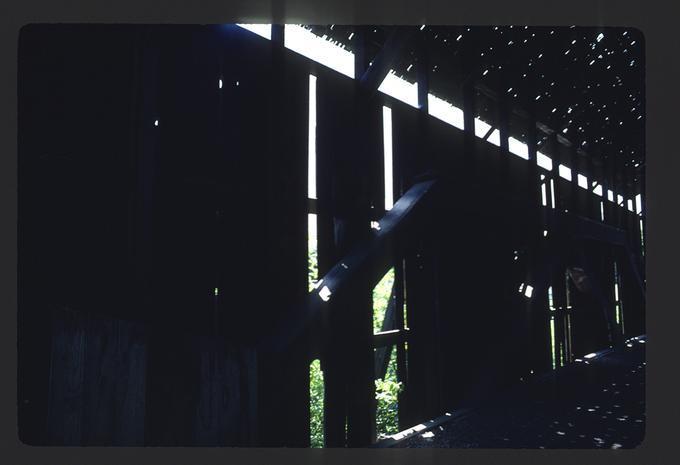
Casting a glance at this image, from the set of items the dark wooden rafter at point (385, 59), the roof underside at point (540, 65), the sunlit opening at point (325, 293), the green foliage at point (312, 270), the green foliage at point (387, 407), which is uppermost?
the roof underside at point (540, 65)

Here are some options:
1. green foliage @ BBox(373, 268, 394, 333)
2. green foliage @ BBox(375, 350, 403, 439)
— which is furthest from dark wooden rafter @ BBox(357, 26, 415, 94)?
green foliage @ BBox(373, 268, 394, 333)

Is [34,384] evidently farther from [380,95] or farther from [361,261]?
[380,95]

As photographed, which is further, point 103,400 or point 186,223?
point 186,223

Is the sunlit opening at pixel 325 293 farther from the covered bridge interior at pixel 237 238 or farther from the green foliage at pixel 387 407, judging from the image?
the green foliage at pixel 387 407

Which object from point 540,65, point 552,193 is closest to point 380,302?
point 552,193

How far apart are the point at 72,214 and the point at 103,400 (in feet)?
3.29

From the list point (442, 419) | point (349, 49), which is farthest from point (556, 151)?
point (442, 419)

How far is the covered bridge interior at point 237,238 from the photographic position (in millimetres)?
2307

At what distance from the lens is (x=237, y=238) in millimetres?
2902

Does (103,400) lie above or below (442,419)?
above

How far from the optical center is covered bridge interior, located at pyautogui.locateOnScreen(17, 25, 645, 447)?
7.57 ft

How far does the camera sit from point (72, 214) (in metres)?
2.34

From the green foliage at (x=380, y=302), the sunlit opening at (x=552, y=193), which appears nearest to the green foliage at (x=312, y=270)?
the green foliage at (x=380, y=302)

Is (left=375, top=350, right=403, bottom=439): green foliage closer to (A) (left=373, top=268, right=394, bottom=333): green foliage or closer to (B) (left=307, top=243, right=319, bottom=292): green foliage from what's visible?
(B) (left=307, top=243, right=319, bottom=292): green foliage
